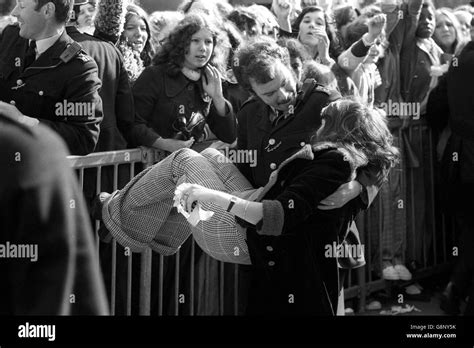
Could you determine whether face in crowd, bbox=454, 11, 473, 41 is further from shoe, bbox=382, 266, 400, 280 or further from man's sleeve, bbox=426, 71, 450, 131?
shoe, bbox=382, 266, 400, 280

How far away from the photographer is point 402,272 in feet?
16.4

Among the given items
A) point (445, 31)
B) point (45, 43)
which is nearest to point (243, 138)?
point (45, 43)

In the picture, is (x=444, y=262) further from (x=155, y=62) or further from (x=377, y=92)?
(x=155, y=62)

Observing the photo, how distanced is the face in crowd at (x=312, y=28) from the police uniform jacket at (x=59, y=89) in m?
1.09

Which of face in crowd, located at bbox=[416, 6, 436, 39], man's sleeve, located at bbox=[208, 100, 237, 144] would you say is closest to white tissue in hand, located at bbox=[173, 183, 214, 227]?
man's sleeve, located at bbox=[208, 100, 237, 144]

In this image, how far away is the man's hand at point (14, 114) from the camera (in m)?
4.25

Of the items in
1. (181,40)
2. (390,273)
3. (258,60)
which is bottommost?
(390,273)

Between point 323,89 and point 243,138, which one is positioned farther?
point 243,138

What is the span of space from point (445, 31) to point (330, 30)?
617 mm

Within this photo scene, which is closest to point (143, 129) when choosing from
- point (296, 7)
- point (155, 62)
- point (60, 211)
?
point (155, 62)

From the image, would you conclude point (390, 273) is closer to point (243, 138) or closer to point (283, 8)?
point (243, 138)

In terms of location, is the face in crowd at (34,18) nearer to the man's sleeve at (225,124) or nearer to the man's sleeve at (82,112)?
the man's sleeve at (82,112)

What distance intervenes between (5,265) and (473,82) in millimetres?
2268

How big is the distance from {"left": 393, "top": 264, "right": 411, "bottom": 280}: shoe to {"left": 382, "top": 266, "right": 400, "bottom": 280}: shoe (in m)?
0.01
